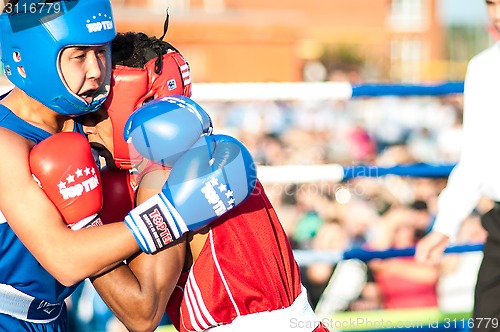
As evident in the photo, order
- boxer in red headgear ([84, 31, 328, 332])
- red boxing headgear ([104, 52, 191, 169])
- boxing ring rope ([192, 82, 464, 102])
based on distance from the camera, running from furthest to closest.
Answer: boxing ring rope ([192, 82, 464, 102]), red boxing headgear ([104, 52, 191, 169]), boxer in red headgear ([84, 31, 328, 332])

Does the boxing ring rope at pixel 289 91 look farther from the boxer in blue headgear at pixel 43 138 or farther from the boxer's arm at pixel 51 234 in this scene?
the boxer's arm at pixel 51 234

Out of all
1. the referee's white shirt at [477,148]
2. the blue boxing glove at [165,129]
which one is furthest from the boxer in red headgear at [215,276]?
the referee's white shirt at [477,148]

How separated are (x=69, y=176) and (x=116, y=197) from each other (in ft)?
0.95

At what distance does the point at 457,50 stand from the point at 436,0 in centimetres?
268

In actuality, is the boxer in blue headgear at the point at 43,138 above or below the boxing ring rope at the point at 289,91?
above

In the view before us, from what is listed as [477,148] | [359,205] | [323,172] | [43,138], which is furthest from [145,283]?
[359,205]

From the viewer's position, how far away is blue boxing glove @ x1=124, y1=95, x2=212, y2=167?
1.81 m

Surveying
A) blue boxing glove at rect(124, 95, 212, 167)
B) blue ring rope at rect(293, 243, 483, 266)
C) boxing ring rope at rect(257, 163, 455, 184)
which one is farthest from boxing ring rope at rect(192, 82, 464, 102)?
blue boxing glove at rect(124, 95, 212, 167)

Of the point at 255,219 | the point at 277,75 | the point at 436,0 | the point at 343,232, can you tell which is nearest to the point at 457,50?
the point at 436,0

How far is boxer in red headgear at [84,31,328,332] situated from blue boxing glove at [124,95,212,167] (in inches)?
4.6

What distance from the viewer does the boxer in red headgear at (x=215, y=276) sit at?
193 centimetres

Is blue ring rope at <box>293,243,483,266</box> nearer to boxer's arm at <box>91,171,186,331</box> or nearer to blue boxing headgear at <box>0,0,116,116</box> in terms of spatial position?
boxer's arm at <box>91,171,186,331</box>

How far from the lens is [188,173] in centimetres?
183

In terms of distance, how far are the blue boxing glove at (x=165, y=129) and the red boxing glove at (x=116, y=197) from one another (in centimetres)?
29
